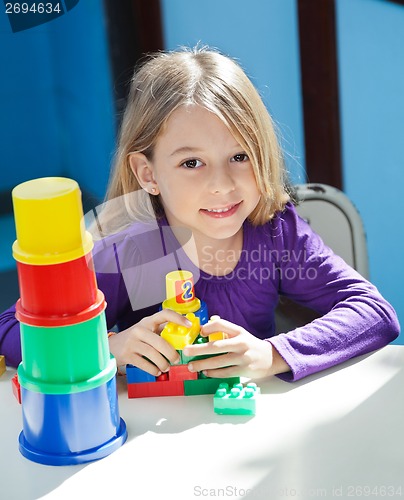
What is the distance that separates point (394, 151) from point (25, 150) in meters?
1.38

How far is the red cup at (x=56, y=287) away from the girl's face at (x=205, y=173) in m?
0.38

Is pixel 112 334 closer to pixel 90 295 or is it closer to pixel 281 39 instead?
pixel 90 295

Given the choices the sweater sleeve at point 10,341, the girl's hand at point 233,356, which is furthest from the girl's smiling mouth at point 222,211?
the sweater sleeve at point 10,341

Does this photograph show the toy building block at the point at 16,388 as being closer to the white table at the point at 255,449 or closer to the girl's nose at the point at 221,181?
the white table at the point at 255,449

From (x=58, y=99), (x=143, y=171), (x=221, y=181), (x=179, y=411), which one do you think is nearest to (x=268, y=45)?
(x=58, y=99)

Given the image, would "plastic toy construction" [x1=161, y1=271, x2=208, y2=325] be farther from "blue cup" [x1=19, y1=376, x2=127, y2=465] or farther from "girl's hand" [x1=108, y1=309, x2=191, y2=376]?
"blue cup" [x1=19, y1=376, x2=127, y2=465]

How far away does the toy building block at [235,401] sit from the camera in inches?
40.6

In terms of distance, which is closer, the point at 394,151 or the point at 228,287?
the point at 228,287

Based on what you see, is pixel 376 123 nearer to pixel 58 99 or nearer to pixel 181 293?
pixel 58 99

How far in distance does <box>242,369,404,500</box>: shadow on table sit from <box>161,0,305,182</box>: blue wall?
4.74 feet

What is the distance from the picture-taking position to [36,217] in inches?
33.2

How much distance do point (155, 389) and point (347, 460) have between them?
0.93ft

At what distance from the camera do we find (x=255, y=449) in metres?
0.96

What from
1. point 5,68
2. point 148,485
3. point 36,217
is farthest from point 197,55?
point 5,68
